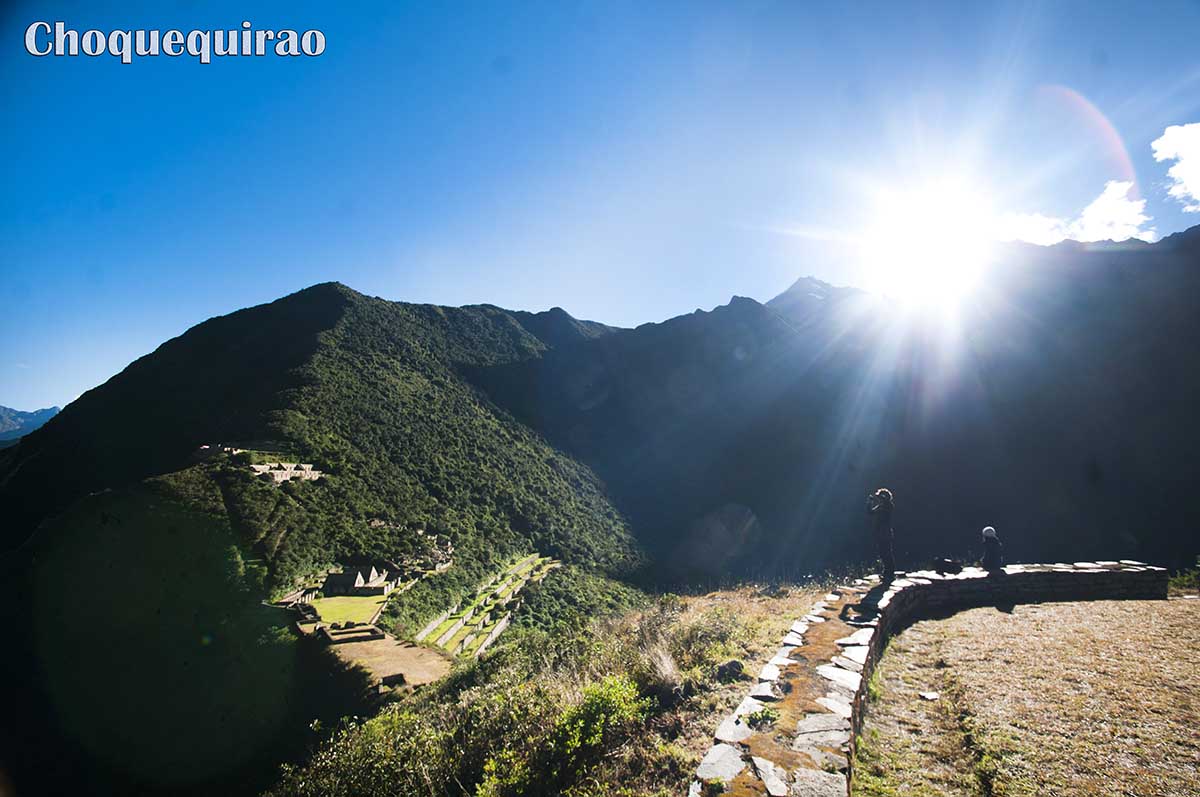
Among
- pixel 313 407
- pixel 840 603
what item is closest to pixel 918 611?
pixel 840 603

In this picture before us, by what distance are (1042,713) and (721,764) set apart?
300 cm

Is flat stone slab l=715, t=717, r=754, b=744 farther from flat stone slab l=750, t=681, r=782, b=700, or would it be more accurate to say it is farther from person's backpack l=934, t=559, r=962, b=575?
person's backpack l=934, t=559, r=962, b=575

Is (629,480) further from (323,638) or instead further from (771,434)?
(323,638)

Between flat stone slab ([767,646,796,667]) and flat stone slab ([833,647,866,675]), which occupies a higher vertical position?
flat stone slab ([833,647,866,675])

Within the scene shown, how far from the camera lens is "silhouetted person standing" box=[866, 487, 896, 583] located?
28.1 ft

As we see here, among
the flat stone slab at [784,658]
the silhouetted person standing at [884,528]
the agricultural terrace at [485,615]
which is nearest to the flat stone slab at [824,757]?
the flat stone slab at [784,658]

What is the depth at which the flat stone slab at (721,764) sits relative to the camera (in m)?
3.15

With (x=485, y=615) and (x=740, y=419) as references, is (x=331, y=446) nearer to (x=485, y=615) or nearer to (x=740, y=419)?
(x=485, y=615)

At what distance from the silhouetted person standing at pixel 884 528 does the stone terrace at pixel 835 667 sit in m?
0.31

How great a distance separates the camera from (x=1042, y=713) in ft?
12.6

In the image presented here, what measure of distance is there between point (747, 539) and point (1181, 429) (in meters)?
34.0

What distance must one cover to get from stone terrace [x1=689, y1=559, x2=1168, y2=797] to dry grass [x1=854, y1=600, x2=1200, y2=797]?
31 cm

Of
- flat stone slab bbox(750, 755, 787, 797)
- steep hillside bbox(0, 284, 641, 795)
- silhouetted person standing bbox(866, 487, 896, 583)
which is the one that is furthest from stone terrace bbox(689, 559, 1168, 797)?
steep hillside bbox(0, 284, 641, 795)

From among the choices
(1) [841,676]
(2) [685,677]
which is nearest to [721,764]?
(2) [685,677]
